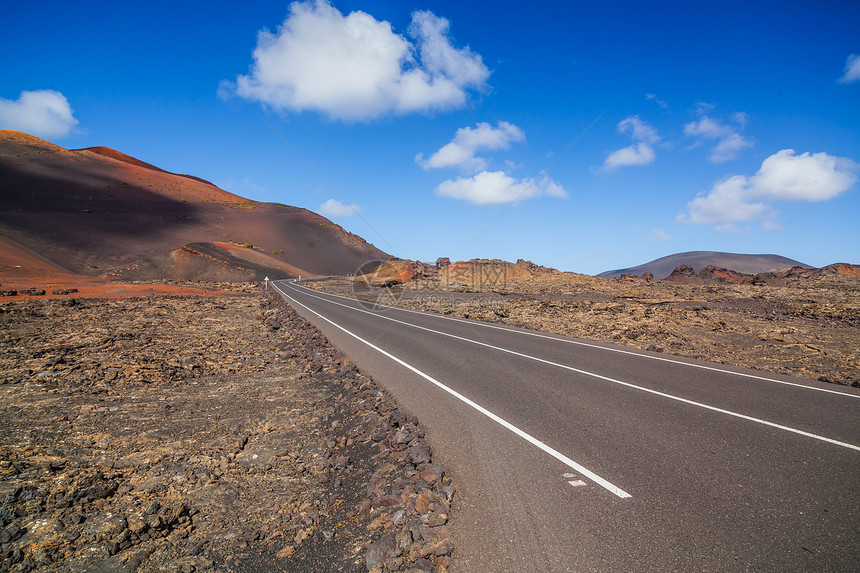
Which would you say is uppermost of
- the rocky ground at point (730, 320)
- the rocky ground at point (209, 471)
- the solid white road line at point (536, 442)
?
the rocky ground at point (730, 320)

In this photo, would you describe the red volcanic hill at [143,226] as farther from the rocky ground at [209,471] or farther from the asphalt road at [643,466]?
the asphalt road at [643,466]

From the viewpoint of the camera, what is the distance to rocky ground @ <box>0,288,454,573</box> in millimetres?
3494

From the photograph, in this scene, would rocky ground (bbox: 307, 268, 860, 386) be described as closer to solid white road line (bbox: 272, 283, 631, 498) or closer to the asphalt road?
the asphalt road

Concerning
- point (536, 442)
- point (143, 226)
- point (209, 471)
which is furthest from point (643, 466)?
point (143, 226)

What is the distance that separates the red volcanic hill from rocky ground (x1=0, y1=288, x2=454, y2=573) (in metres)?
60.5

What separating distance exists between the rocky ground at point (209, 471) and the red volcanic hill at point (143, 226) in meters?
60.5

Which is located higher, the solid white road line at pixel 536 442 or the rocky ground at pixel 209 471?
the solid white road line at pixel 536 442

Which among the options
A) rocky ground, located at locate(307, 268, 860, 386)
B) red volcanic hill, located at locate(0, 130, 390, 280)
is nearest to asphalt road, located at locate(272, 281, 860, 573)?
rocky ground, located at locate(307, 268, 860, 386)

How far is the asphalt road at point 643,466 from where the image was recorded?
3189mm

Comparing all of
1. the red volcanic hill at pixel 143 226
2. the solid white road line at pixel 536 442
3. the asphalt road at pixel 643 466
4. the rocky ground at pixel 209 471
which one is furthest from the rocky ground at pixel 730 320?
the red volcanic hill at pixel 143 226

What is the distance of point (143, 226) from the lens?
9256cm

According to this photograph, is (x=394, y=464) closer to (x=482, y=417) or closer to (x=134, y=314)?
(x=482, y=417)

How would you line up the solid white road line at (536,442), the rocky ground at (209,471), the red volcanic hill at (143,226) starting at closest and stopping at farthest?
1. the rocky ground at (209,471)
2. the solid white road line at (536,442)
3. the red volcanic hill at (143,226)

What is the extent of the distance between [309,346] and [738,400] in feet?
35.3
